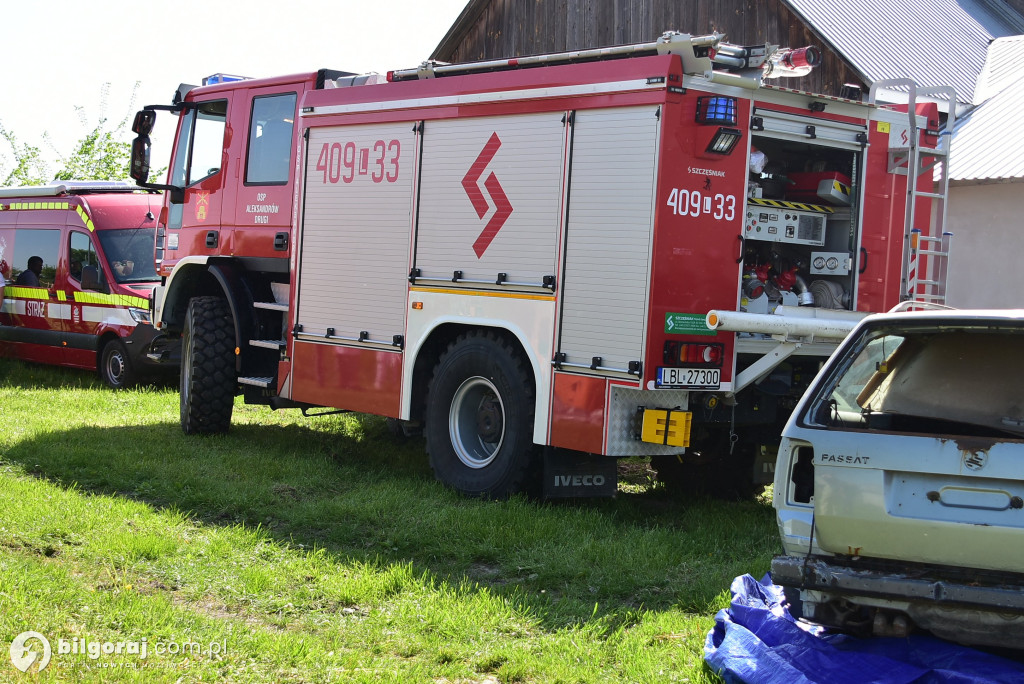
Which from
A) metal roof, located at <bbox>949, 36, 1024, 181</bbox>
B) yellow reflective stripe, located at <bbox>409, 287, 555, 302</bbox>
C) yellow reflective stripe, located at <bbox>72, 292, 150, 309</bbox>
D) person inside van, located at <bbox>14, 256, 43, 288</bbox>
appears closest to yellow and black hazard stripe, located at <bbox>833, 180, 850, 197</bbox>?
yellow reflective stripe, located at <bbox>409, 287, 555, 302</bbox>

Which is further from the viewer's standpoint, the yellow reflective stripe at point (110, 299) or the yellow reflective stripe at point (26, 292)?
the yellow reflective stripe at point (26, 292)

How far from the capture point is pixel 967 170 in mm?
15234

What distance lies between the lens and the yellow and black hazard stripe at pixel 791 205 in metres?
7.59

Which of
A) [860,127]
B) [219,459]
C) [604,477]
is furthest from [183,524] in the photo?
[860,127]

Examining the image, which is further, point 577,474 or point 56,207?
point 56,207

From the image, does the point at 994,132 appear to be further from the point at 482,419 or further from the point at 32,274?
the point at 32,274

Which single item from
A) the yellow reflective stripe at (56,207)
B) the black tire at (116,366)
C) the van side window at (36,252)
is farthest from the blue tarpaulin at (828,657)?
the van side window at (36,252)

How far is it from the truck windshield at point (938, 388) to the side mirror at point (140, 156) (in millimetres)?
7586

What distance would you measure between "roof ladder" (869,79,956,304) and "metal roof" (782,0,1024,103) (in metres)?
7.01

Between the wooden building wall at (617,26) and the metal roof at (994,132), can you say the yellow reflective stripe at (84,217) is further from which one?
the metal roof at (994,132)

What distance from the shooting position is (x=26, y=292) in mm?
15477

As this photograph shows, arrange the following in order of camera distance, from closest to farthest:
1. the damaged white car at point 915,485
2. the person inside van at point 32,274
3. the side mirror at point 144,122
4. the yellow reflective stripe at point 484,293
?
the damaged white car at point 915,485
the yellow reflective stripe at point 484,293
the side mirror at point 144,122
the person inside van at point 32,274

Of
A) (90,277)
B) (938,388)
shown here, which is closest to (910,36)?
(90,277)

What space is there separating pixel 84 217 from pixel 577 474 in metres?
9.79
